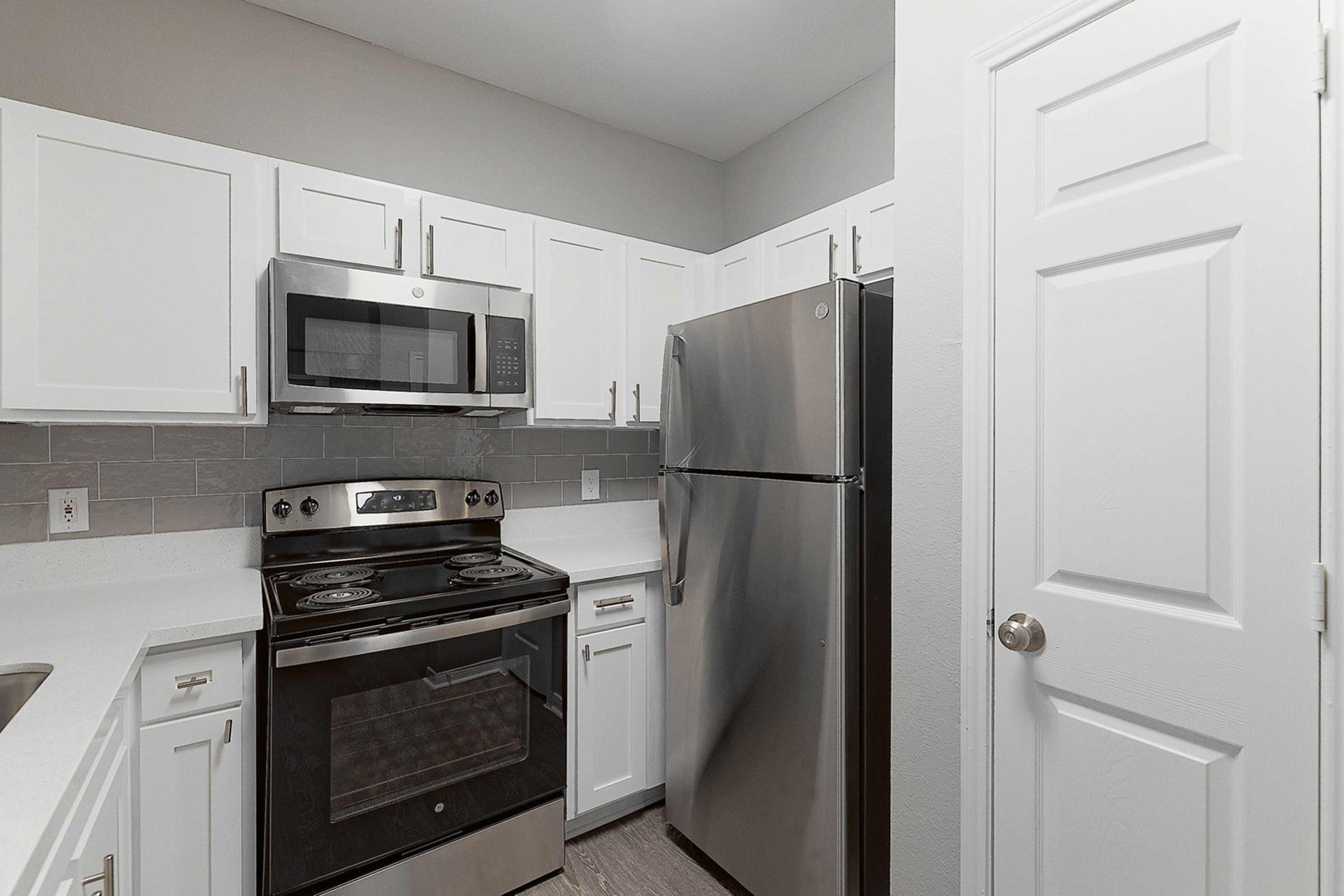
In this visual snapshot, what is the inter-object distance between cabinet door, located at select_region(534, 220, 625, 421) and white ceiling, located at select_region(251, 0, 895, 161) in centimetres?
64

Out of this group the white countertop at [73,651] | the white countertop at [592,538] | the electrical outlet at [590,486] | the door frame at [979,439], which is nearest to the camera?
the white countertop at [73,651]

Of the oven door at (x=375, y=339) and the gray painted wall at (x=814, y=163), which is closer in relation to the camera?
the oven door at (x=375, y=339)

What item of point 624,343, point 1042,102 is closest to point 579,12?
point 624,343

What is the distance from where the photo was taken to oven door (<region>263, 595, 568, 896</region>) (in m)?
1.58

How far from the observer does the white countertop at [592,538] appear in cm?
224

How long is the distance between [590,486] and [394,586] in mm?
1098

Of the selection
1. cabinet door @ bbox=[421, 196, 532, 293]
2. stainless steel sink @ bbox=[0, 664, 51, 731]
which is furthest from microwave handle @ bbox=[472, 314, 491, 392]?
stainless steel sink @ bbox=[0, 664, 51, 731]

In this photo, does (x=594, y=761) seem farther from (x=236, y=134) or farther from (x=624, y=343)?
(x=236, y=134)

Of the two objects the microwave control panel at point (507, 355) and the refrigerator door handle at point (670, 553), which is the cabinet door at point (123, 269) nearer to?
the microwave control panel at point (507, 355)

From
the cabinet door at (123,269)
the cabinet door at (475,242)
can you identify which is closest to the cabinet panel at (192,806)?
the cabinet door at (123,269)

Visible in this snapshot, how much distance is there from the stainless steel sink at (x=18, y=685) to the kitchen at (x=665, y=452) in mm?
13

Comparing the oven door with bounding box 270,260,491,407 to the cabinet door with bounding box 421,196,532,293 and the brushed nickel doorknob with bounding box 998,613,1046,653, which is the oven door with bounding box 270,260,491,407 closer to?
the cabinet door with bounding box 421,196,532,293

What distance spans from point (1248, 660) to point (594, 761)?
184 cm

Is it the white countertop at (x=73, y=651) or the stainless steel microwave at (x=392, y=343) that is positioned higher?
the stainless steel microwave at (x=392, y=343)
